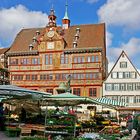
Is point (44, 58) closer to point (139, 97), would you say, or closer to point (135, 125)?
point (139, 97)

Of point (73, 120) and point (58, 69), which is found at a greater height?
point (58, 69)

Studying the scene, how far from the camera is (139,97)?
5731 cm

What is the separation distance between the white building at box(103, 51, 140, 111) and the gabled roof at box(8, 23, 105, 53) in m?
4.45

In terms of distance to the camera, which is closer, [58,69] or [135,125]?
[135,125]

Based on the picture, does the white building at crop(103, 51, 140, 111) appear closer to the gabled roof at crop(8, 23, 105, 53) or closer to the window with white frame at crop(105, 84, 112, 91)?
the window with white frame at crop(105, 84, 112, 91)

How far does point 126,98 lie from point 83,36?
41.2 ft

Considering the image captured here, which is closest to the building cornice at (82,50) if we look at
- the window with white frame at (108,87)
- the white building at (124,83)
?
the white building at (124,83)

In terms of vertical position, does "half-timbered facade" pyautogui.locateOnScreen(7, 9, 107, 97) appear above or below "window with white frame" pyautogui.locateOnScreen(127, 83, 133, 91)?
above

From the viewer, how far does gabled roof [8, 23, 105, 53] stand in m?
58.9

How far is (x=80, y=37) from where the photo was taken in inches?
2406

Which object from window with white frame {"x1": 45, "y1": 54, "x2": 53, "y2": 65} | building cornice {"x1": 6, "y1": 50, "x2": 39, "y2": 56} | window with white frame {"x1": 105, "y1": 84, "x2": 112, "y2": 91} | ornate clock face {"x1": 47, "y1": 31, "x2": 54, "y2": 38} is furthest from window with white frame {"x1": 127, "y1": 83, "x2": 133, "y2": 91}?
building cornice {"x1": 6, "y1": 50, "x2": 39, "y2": 56}

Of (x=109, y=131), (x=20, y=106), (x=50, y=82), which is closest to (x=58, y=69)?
(x=50, y=82)

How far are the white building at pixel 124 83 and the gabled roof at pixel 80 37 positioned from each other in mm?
4447

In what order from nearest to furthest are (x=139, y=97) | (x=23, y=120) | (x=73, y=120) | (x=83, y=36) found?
→ (x=73, y=120), (x=23, y=120), (x=139, y=97), (x=83, y=36)
